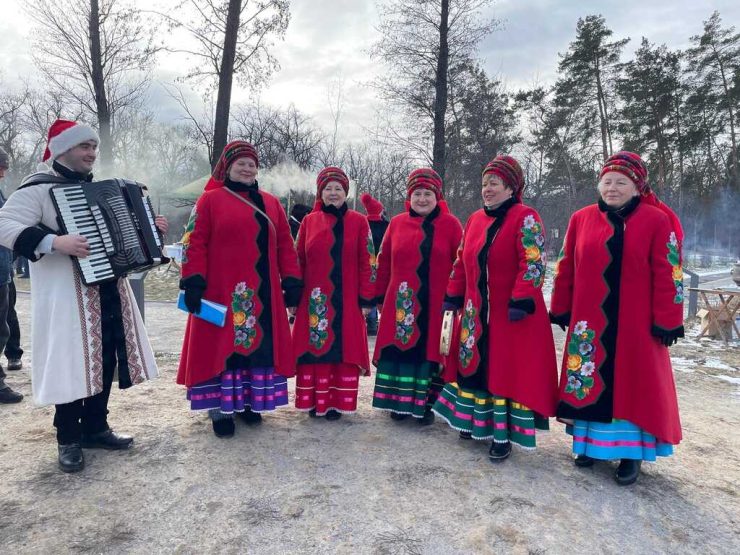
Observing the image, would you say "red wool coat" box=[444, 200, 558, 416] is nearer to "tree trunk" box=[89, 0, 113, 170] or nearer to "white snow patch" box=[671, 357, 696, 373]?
"white snow patch" box=[671, 357, 696, 373]

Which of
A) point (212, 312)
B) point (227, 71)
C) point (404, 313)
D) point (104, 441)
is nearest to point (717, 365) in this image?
point (404, 313)

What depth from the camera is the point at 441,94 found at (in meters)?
11.3

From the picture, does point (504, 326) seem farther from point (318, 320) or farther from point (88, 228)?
point (88, 228)

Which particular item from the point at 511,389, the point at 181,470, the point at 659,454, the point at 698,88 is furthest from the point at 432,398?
the point at 698,88

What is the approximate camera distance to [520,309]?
284cm

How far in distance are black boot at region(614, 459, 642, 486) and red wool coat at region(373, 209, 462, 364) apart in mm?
1276

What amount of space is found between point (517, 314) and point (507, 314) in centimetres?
14

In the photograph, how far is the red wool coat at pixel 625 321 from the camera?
8.67 feet

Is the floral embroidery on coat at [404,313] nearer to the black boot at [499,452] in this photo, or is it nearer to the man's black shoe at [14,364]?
the black boot at [499,452]

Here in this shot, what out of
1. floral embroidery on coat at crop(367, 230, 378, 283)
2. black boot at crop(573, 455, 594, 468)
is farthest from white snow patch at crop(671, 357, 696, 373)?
floral embroidery on coat at crop(367, 230, 378, 283)

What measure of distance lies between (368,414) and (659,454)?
76.2 inches

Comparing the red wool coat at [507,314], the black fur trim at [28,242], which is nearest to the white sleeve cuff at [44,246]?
the black fur trim at [28,242]

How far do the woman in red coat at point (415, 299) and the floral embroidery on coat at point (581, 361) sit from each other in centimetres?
85

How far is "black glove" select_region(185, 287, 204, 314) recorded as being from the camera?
3.07 metres
